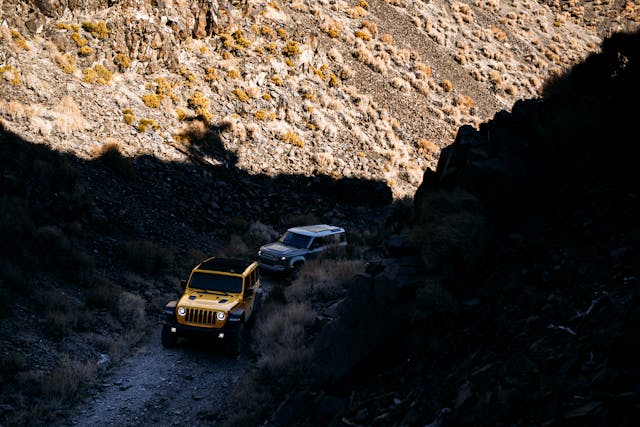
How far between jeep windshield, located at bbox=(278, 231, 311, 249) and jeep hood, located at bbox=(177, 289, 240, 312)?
6586 millimetres

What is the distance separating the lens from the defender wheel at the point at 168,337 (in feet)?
38.2

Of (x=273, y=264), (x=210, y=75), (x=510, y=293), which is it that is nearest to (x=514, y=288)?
(x=510, y=293)

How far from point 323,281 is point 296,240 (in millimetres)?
3768

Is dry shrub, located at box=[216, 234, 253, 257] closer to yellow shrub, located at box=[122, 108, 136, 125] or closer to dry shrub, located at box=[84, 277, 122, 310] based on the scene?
dry shrub, located at box=[84, 277, 122, 310]

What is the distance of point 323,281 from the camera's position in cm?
1554

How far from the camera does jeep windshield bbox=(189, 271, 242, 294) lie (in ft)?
41.1

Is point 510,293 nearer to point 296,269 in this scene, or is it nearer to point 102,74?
point 296,269

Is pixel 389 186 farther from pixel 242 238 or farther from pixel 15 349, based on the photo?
pixel 15 349

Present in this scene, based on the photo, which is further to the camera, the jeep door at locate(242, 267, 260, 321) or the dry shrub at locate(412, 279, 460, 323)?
the jeep door at locate(242, 267, 260, 321)

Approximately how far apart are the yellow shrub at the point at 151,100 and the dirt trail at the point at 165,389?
626 inches

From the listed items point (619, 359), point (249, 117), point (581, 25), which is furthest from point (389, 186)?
point (581, 25)

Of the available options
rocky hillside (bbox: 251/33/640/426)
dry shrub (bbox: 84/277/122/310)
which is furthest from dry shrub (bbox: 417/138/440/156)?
dry shrub (bbox: 84/277/122/310)

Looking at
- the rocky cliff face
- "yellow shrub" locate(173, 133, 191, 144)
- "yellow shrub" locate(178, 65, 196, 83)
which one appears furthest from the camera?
"yellow shrub" locate(178, 65, 196, 83)

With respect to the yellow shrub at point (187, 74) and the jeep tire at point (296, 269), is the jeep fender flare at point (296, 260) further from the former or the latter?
the yellow shrub at point (187, 74)
